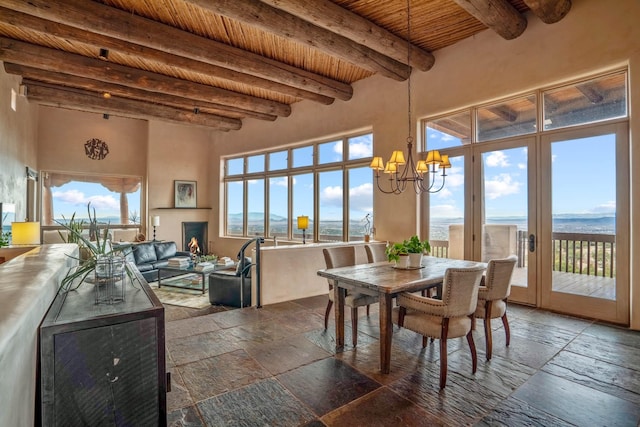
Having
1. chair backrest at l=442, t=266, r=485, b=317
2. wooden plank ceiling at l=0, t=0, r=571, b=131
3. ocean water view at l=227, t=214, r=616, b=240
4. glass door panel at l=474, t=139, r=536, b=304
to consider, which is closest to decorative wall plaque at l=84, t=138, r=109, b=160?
wooden plank ceiling at l=0, t=0, r=571, b=131

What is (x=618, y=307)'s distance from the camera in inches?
143

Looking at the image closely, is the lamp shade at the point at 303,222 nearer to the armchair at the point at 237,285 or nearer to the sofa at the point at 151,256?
the armchair at the point at 237,285

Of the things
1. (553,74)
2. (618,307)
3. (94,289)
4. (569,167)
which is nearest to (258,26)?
(94,289)

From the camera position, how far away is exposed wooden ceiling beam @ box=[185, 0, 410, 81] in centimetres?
355

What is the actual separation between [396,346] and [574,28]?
426cm

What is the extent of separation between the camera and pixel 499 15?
149 inches

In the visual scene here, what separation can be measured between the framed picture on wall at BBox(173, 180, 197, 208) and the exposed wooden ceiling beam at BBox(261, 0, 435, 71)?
267 inches

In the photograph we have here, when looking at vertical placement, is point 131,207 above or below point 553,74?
below

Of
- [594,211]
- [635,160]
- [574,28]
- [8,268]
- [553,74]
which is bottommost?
[8,268]

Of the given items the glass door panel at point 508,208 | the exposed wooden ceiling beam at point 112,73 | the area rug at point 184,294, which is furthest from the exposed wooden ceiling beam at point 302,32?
the area rug at point 184,294

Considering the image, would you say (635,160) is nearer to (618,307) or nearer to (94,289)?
(618,307)

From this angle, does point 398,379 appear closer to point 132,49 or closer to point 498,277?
point 498,277

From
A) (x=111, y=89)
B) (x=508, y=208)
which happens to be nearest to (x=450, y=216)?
(x=508, y=208)

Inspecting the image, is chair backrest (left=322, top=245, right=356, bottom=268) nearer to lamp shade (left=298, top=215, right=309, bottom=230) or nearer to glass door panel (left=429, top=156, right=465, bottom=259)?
glass door panel (left=429, top=156, right=465, bottom=259)
